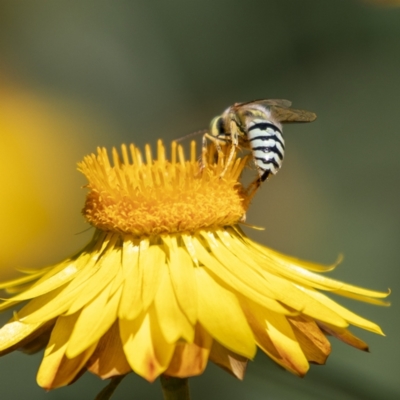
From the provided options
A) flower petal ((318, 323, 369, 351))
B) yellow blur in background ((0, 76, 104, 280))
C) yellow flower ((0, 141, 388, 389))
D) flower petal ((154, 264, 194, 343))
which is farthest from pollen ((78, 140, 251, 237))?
yellow blur in background ((0, 76, 104, 280))

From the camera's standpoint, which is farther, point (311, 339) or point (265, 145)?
point (265, 145)

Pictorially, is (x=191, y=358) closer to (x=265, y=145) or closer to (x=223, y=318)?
(x=223, y=318)

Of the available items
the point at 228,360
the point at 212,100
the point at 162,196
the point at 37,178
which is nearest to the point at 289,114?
the point at 162,196

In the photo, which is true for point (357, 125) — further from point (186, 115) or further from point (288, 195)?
point (186, 115)

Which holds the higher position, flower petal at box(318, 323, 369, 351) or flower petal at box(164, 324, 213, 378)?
flower petal at box(164, 324, 213, 378)

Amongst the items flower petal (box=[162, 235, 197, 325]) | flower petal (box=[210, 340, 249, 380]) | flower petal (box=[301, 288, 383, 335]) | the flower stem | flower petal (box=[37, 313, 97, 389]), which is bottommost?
flower petal (box=[301, 288, 383, 335])

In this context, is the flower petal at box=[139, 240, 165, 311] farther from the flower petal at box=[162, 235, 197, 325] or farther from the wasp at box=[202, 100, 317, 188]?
the wasp at box=[202, 100, 317, 188]

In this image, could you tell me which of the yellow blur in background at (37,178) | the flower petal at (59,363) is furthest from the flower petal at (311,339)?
the yellow blur in background at (37,178)
